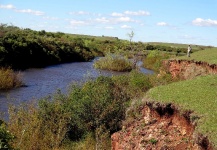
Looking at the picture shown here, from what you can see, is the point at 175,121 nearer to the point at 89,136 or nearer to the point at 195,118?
the point at 195,118

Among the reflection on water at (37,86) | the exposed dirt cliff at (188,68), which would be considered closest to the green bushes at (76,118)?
the reflection on water at (37,86)

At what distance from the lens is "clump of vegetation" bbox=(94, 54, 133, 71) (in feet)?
169

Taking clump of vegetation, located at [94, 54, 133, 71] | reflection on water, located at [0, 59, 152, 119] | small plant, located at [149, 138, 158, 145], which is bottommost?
reflection on water, located at [0, 59, 152, 119]

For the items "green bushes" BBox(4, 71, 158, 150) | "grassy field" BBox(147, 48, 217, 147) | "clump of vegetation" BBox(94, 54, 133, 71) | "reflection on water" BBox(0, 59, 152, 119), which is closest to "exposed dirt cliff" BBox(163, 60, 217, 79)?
"green bushes" BBox(4, 71, 158, 150)

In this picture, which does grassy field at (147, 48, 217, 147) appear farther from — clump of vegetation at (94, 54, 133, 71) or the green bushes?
clump of vegetation at (94, 54, 133, 71)

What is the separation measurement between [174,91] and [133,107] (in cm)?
191

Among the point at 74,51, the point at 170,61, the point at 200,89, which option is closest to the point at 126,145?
the point at 200,89

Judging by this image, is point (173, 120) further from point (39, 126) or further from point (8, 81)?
point (8, 81)

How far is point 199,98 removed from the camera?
45.6 ft

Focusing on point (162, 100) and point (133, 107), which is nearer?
point (162, 100)

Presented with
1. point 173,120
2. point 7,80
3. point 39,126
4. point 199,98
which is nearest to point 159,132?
point 173,120

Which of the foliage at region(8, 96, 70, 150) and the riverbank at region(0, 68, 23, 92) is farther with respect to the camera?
the riverbank at region(0, 68, 23, 92)

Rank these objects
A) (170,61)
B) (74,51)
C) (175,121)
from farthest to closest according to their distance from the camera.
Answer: (74,51), (170,61), (175,121)

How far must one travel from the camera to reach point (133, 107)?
634 inches
